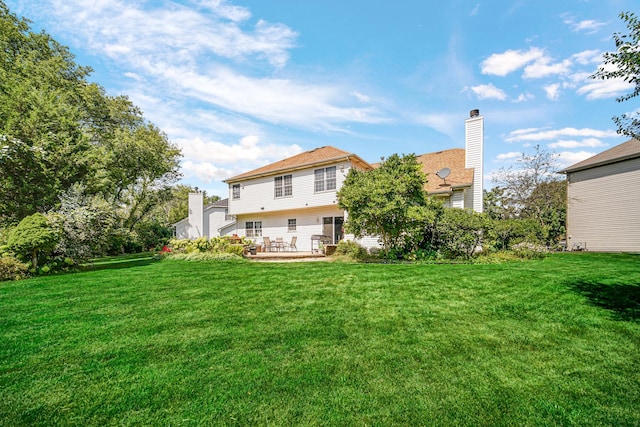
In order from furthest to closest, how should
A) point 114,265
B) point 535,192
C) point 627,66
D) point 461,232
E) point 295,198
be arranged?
point 535,192 → point 295,198 → point 114,265 → point 461,232 → point 627,66

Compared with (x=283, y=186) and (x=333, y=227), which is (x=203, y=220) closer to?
(x=283, y=186)

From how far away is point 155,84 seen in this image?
460 inches

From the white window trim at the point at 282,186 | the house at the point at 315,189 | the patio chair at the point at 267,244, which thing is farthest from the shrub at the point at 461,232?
the patio chair at the point at 267,244

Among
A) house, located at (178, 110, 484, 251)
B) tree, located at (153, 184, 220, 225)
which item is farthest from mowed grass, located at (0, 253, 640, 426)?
tree, located at (153, 184, 220, 225)

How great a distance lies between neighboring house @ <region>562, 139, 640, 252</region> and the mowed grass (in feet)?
44.4

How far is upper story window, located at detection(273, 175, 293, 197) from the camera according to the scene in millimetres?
17625

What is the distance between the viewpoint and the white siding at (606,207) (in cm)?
1532

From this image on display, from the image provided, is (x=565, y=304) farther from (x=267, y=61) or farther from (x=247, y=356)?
(x=267, y=61)

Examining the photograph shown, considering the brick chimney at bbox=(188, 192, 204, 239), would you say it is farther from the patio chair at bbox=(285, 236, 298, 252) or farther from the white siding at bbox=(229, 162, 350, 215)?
the patio chair at bbox=(285, 236, 298, 252)

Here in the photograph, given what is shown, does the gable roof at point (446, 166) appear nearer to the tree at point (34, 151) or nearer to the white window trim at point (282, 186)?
the white window trim at point (282, 186)

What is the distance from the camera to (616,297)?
543cm

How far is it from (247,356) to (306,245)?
14.2 m

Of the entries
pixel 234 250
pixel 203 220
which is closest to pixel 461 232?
pixel 234 250

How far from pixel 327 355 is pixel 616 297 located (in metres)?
6.05
